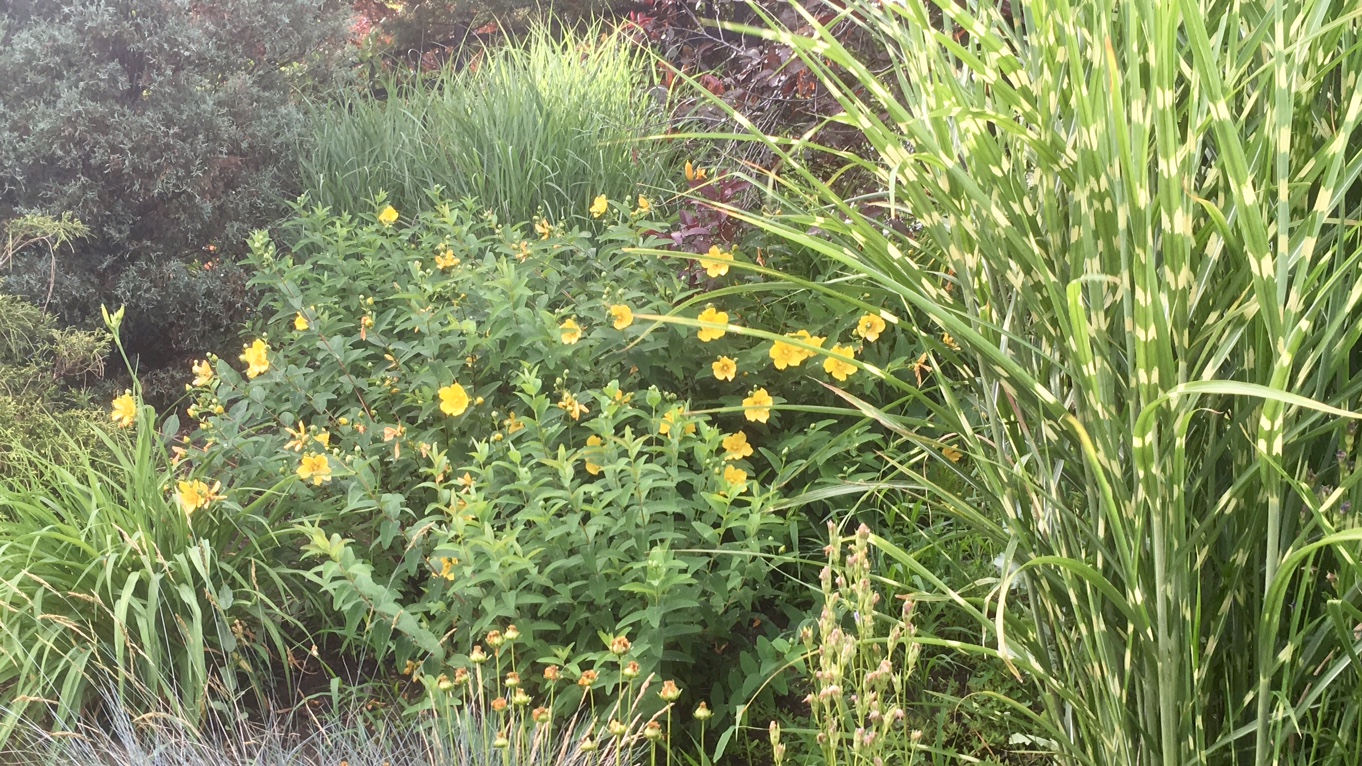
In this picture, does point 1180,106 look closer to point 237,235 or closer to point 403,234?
point 403,234

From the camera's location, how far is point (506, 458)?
264 cm

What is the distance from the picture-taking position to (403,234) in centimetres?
395

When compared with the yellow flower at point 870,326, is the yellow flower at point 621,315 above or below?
above

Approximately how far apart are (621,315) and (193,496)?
1.11 meters

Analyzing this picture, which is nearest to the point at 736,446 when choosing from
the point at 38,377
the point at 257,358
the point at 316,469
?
the point at 316,469

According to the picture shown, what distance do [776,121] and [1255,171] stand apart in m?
2.29

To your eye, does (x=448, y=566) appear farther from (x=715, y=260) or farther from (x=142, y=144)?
(x=142, y=144)

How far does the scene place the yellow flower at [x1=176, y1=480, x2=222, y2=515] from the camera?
8.27 ft

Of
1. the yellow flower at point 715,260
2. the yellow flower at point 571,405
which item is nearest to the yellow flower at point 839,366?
the yellow flower at point 715,260

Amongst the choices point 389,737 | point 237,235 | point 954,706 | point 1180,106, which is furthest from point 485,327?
point 237,235

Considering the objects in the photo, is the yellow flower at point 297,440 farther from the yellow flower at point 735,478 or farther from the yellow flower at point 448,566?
the yellow flower at point 735,478

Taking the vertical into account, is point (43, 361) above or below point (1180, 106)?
below

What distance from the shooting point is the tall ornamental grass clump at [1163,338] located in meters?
1.22

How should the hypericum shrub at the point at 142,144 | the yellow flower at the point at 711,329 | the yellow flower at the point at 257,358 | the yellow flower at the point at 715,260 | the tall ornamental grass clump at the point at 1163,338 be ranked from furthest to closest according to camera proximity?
the hypericum shrub at the point at 142,144
the yellow flower at the point at 257,358
the yellow flower at the point at 711,329
the yellow flower at the point at 715,260
the tall ornamental grass clump at the point at 1163,338
